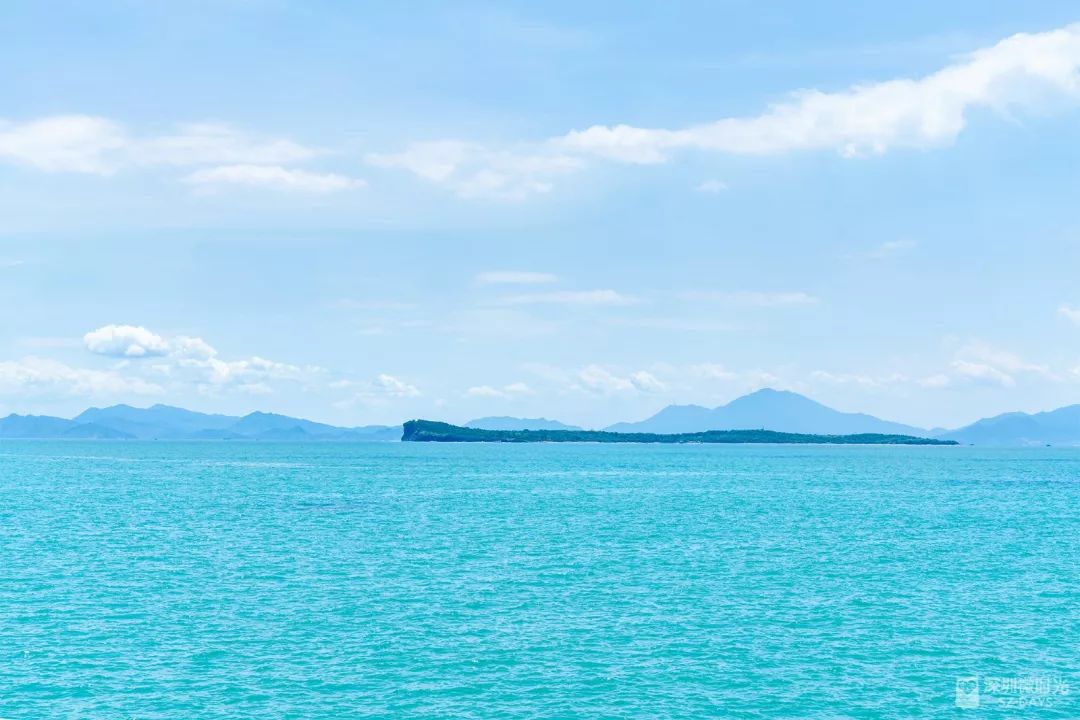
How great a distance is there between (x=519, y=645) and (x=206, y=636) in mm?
15881

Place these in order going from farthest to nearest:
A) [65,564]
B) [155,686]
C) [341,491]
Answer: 1. [341,491]
2. [65,564]
3. [155,686]

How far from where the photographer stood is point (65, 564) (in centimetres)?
6925

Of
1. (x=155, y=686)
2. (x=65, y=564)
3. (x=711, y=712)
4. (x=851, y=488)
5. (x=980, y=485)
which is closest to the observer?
(x=711, y=712)

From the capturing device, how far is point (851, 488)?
164125mm

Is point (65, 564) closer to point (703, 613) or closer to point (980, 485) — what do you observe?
point (703, 613)

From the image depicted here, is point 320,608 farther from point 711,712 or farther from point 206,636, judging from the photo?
point 711,712

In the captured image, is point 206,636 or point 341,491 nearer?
point 206,636

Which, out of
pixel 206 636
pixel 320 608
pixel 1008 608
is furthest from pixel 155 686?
pixel 1008 608

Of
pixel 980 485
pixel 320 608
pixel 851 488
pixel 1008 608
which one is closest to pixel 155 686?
pixel 320 608

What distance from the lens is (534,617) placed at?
2051 inches

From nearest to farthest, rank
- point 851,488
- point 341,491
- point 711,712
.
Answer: point 711,712 < point 341,491 < point 851,488

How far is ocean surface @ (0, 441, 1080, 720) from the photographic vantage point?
1534 inches

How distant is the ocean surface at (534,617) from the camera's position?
38969 mm

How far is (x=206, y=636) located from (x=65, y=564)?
28.2 m
